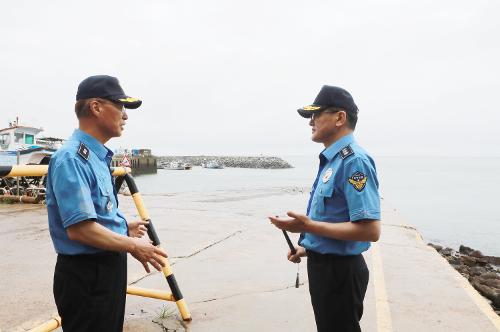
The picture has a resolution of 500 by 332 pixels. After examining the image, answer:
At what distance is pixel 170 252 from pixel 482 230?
75.5 ft

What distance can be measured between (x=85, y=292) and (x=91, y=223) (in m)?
0.39

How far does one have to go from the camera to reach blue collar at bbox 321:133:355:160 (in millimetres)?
2336

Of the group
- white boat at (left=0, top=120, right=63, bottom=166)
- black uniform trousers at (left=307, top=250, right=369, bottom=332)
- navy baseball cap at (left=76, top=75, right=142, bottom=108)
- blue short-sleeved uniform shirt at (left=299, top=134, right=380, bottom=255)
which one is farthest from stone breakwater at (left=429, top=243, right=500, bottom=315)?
white boat at (left=0, top=120, right=63, bottom=166)

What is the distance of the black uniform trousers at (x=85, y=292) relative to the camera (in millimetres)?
2008

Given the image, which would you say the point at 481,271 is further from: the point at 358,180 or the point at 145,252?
the point at 145,252

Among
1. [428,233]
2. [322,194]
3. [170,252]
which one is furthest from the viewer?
[428,233]

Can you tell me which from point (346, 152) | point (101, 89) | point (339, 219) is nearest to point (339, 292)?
point (339, 219)

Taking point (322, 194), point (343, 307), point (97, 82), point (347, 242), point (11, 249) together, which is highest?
point (97, 82)

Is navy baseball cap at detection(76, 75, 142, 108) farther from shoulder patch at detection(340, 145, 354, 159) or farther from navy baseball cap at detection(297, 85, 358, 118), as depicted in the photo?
shoulder patch at detection(340, 145, 354, 159)

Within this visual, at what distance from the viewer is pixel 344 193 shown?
7.22 ft

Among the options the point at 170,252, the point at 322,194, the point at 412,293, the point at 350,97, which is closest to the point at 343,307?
the point at 322,194

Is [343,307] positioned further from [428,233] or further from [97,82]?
[428,233]

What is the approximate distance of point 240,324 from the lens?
3.74m

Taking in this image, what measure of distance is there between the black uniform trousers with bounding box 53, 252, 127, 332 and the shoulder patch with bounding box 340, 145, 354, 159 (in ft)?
4.59
